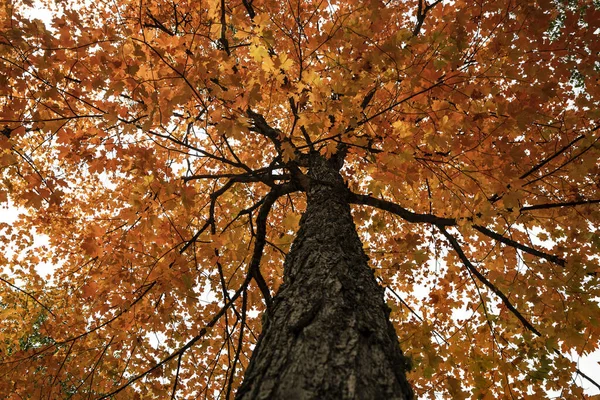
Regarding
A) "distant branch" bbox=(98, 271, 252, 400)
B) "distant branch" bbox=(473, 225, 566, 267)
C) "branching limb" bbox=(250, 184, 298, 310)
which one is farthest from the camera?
"branching limb" bbox=(250, 184, 298, 310)

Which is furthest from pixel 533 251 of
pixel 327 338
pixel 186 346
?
pixel 186 346

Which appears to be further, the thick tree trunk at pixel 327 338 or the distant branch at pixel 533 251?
the distant branch at pixel 533 251

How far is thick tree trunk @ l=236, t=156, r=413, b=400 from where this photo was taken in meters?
1.05

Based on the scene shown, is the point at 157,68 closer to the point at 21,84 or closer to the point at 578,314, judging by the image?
the point at 21,84

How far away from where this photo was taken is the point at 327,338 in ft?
4.15

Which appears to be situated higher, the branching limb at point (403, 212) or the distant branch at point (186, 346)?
the branching limb at point (403, 212)

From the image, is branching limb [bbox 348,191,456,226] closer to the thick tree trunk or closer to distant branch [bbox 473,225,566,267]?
distant branch [bbox 473,225,566,267]

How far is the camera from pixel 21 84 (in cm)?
254

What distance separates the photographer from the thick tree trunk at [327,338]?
1.05 meters

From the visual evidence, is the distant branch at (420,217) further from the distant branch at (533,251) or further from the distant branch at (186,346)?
the distant branch at (186,346)

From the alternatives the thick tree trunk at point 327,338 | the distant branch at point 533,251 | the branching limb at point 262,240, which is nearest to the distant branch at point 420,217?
the distant branch at point 533,251

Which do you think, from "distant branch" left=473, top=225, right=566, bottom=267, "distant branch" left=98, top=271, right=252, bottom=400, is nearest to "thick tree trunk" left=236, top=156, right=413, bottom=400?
"distant branch" left=98, top=271, right=252, bottom=400

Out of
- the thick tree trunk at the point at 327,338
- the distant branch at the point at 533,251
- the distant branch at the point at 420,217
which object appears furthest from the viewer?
the distant branch at the point at 420,217

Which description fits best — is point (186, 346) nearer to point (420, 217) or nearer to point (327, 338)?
point (327, 338)
